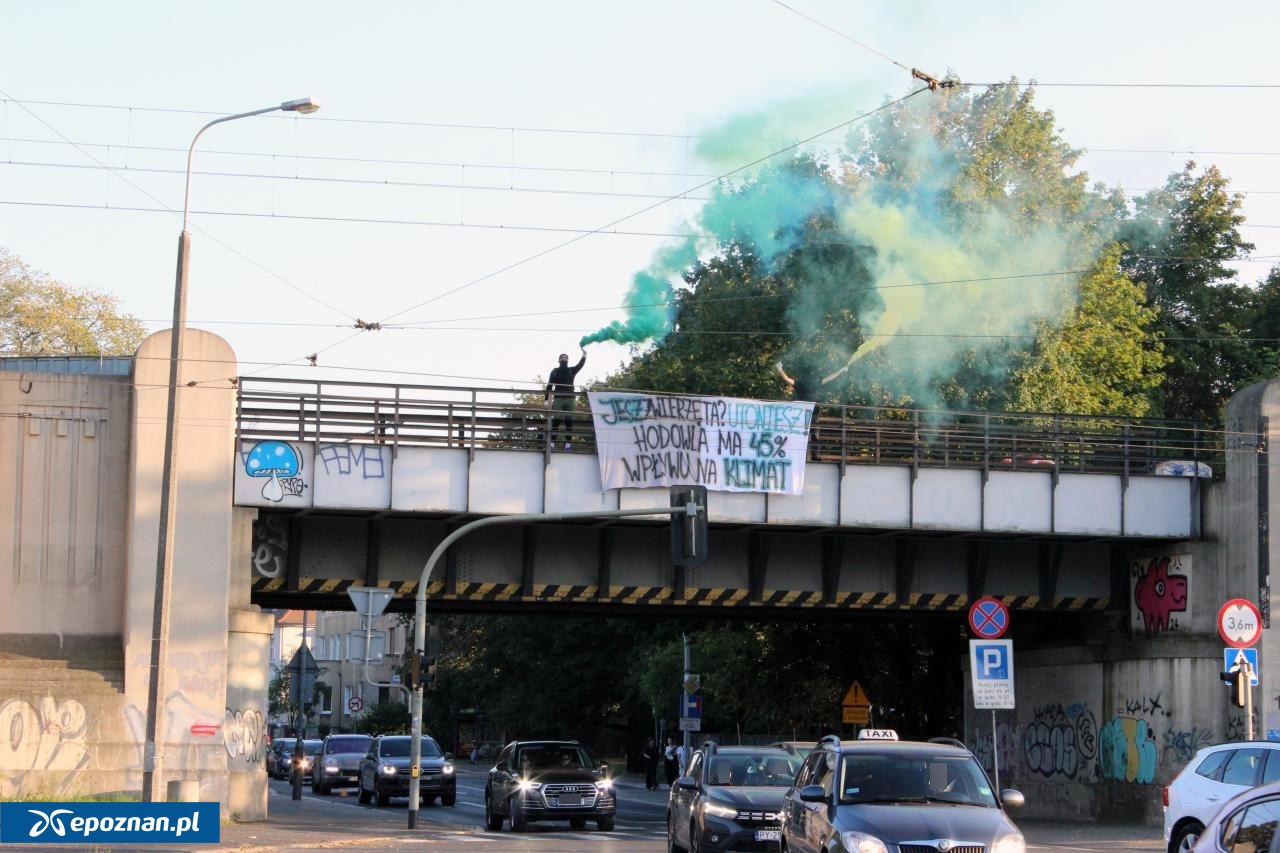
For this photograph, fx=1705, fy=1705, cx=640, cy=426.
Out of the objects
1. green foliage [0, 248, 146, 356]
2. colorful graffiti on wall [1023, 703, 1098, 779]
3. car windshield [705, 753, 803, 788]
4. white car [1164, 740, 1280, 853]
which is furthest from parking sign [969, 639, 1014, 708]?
green foliage [0, 248, 146, 356]

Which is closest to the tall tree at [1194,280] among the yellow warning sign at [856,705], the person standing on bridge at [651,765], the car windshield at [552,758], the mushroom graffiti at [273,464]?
the person standing on bridge at [651,765]

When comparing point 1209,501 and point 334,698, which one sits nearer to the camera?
point 1209,501

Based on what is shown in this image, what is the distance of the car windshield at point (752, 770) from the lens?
20844 millimetres

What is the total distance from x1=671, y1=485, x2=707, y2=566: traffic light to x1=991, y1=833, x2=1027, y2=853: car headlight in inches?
511

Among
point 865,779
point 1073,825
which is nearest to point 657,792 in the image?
point 1073,825

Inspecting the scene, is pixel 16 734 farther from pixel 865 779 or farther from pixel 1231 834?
pixel 1231 834

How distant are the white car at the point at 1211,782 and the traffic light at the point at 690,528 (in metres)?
9.12

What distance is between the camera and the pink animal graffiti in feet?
109

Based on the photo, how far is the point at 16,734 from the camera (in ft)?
91.3

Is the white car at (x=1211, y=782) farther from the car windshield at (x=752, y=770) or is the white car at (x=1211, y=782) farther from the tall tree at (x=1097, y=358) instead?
the tall tree at (x=1097, y=358)

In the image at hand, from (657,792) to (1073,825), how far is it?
25.0m

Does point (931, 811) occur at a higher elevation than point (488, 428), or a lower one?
lower

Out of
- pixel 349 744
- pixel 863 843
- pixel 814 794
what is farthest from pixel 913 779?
pixel 349 744

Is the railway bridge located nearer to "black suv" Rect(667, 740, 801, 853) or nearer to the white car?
"black suv" Rect(667, 740, 801, 853)
